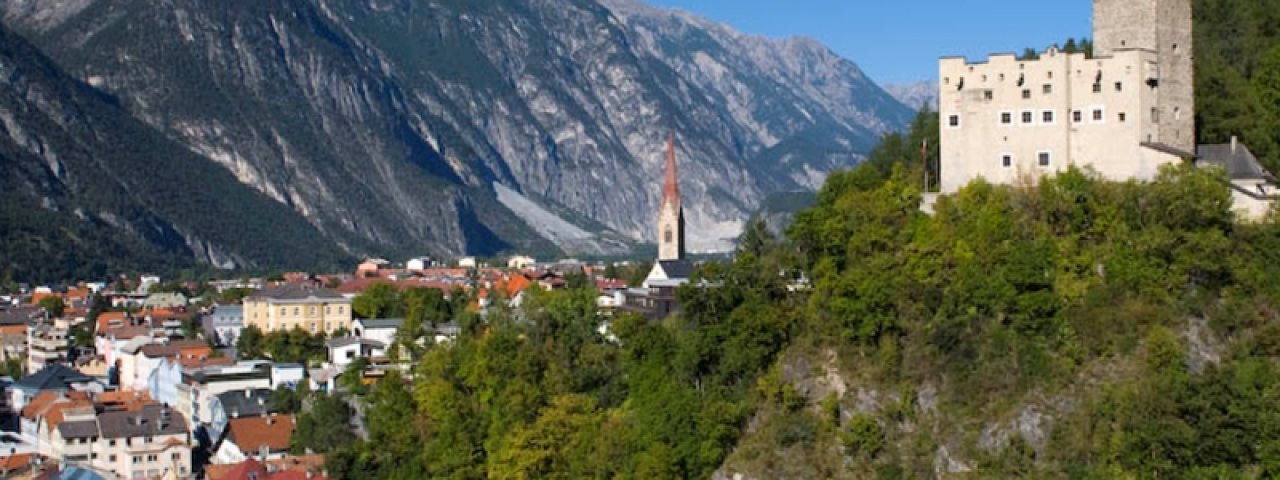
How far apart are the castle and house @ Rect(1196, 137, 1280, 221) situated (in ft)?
2.32

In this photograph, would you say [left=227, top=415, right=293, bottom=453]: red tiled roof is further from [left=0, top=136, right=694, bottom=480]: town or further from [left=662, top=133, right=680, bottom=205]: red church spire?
[left=662, top=133, right=680, bottom=205]: red church spire

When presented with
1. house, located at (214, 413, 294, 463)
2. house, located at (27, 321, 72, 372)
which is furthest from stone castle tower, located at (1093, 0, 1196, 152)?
house, located at (27, 321, 72, 372)

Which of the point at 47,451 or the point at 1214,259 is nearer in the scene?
the point at 1214,259

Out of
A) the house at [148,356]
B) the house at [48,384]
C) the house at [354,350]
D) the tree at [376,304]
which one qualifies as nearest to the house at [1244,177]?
the house at [354,350]

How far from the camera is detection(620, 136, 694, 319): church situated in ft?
254

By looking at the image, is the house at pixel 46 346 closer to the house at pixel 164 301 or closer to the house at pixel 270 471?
the house at pixel 164 301

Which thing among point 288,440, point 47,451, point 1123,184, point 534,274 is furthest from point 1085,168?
point 534,274

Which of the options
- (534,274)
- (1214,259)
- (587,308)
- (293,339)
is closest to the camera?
(1214,259)

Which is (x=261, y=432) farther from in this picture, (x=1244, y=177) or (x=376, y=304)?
(x=1244, y=177)

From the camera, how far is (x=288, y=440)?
7750cm

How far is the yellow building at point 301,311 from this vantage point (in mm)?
101125

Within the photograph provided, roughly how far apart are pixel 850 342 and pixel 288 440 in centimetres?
3389

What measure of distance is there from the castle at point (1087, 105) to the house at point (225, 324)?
66717mm

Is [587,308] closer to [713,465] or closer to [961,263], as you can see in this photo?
[713,465]
